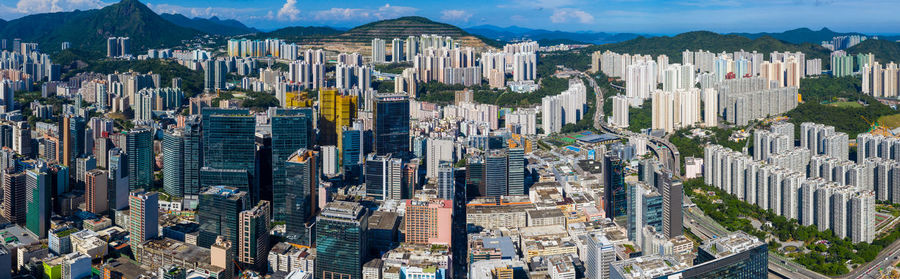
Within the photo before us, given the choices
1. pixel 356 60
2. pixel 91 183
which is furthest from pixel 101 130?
pixel 356 60

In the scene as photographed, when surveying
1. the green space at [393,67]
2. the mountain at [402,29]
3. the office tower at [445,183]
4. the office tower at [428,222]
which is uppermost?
the mountain at [402,29]

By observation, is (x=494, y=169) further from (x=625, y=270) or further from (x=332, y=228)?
(x=625, y=270)

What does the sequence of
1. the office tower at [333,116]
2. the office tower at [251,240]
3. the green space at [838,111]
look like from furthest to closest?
1. the green space at [838,111]
2. the office tower at [333,116]
3. the office tower at [251,240]

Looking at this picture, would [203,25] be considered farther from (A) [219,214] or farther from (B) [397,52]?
(A) [219,214]

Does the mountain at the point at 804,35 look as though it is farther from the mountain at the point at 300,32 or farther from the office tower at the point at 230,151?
the office tower at the point at 230,151

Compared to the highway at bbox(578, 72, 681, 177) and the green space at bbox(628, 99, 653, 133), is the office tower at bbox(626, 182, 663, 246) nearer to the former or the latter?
the highway at bbox(578, 72, 681, 177)

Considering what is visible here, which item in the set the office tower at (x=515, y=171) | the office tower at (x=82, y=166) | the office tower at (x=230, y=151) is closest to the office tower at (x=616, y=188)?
the office tower at (x=515, y=171)
